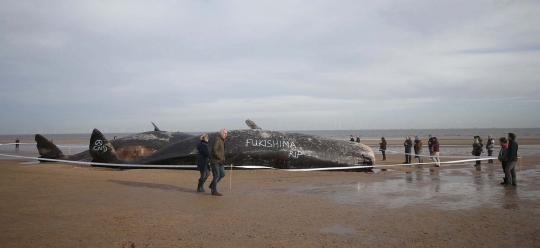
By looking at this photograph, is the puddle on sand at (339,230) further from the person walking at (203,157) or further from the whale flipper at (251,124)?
the whale flipper at (251,124)

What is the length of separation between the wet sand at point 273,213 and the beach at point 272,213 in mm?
19

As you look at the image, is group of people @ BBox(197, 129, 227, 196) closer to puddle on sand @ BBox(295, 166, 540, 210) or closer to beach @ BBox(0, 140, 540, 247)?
beach @ BBox(0, 140, 540, 247)

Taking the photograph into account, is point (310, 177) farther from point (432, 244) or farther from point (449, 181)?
point (432, 244)

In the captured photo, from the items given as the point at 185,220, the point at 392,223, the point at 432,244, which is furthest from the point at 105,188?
the point at 432,244

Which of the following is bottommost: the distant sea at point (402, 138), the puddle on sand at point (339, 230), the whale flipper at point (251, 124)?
the puddle on sand at point (339, 230)

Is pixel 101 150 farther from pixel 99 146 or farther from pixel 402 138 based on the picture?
pixel 402 138

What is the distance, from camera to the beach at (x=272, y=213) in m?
5.50

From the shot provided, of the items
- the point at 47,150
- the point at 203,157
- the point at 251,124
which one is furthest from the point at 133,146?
the point at 203,157

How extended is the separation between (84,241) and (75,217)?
174cm

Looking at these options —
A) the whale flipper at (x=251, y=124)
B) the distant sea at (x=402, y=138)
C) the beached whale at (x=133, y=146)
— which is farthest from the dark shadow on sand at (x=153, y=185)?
the distant sea at (x=402, y=138)

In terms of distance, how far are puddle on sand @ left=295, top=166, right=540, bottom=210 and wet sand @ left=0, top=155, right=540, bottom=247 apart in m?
0.02

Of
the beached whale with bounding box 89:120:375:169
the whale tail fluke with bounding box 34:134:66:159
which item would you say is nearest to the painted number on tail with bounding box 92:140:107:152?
the beached whale with bounding box 89:120:375:169

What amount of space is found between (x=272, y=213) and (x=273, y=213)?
20mm

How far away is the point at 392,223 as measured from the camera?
21.0 feet
